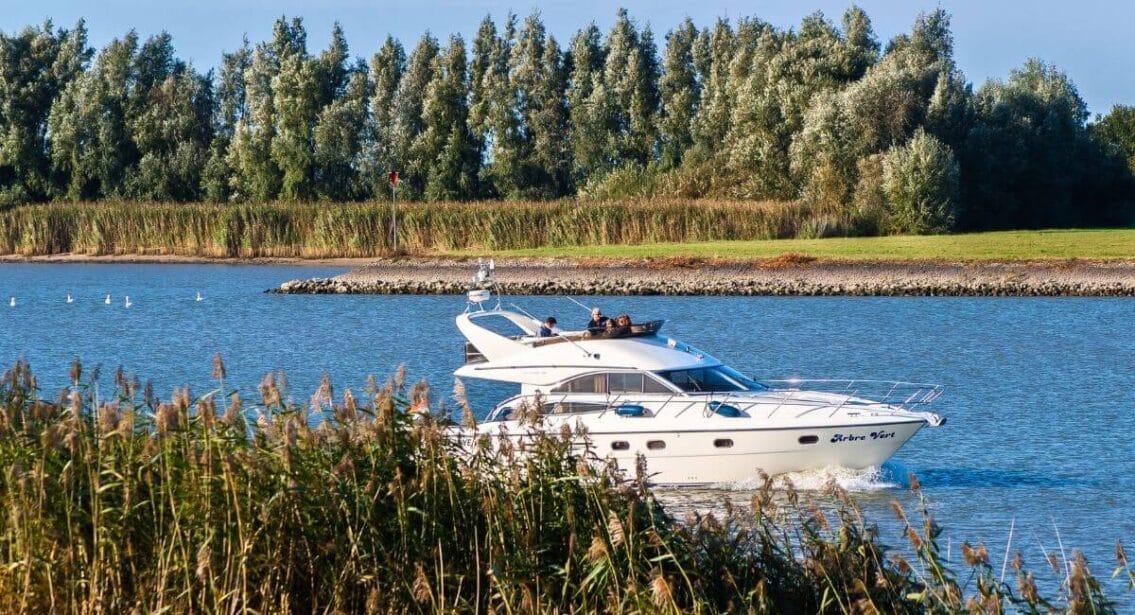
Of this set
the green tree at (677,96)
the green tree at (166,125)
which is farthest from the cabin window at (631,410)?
the green tree at (166,125)

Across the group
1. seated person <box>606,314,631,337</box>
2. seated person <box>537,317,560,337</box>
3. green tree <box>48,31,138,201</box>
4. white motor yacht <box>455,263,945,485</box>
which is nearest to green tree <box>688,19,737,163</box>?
green tree <box>48,31,138,201</box>

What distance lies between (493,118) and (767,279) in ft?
127

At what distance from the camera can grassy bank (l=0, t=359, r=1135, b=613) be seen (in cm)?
1062

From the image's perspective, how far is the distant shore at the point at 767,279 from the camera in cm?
5738

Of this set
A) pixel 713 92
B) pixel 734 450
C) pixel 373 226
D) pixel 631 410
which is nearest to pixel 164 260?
pixel 373 226

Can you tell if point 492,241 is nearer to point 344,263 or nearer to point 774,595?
point 344,263

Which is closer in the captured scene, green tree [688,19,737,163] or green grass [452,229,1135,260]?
green grass [452,229,1135,260]

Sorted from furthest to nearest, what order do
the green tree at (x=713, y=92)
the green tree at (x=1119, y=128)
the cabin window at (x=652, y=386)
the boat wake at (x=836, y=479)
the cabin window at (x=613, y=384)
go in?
1. the green tree at (x=1119, y=128)
2. the green tree at (x=713, y=92)
3. the cabin window at (x=613, y=384)
4. the cabin window at (x=652, y=386)
5. the boat wake at (x=836, y=479)

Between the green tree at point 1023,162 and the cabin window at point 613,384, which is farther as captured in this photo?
the green tree at point 1023,162

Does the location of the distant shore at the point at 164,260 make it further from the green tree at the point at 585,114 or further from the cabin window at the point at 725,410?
the cabin window at the point at 725,410

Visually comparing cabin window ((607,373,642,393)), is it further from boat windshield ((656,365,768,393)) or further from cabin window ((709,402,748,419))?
cabin window ((709,402,748,419))

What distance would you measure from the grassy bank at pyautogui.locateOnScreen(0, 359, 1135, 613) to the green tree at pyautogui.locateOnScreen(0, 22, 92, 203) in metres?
91.7

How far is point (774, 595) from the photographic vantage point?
36.6 ft

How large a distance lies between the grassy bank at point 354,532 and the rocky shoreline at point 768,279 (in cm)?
4678
